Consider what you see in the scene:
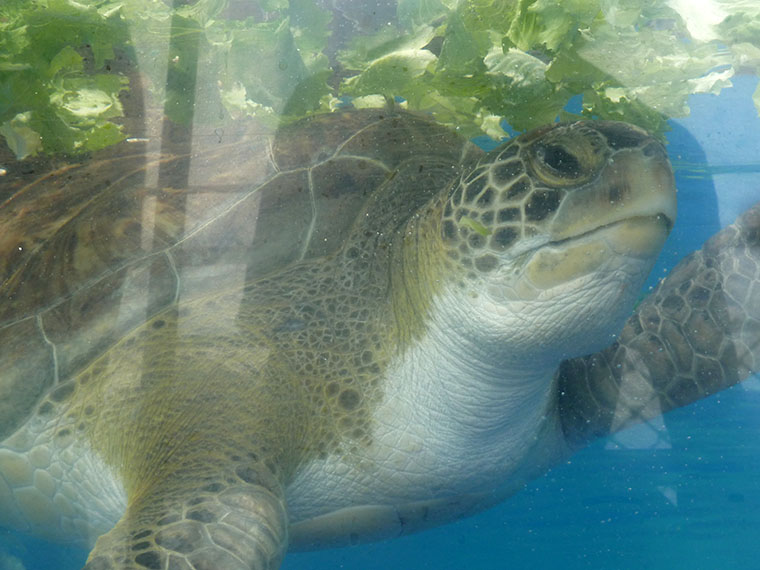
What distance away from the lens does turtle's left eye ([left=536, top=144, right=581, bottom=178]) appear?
1.39m

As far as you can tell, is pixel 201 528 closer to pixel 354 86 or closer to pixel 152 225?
pixel 152 225

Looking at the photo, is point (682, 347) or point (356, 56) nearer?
point (356, 56)

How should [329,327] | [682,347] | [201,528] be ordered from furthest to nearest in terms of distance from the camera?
[682,347]
[329,327]
[201,528]

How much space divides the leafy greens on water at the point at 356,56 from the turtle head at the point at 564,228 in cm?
27

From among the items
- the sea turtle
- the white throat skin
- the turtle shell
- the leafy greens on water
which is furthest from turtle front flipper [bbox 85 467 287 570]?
the leafy greens on water

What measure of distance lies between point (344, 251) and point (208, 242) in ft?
1.53

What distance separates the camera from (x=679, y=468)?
5.48 m

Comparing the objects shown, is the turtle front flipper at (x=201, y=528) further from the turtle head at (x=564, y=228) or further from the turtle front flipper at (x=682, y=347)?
the turtle front flipper at (x=682, y=347)

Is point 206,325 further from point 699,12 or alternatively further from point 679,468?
point 679,468

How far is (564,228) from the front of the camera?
1.39 meters

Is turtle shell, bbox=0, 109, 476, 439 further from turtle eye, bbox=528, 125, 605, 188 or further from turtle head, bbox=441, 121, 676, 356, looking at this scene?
turtle eye, bbox=528, 125, 605, 188

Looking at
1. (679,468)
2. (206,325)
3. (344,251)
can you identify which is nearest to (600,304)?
(344,251)

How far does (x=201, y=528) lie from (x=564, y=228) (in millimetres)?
1126

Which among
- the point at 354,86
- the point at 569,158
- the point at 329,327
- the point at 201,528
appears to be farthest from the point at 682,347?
the point at 201,528
